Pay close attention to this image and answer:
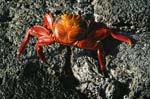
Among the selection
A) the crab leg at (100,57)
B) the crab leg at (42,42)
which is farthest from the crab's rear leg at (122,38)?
the crab leg at (42,42)

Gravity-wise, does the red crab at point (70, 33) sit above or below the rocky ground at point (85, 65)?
above

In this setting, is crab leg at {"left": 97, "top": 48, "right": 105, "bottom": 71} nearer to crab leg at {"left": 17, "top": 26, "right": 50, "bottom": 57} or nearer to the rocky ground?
the rocky ground

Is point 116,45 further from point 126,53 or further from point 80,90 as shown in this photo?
point 80,90

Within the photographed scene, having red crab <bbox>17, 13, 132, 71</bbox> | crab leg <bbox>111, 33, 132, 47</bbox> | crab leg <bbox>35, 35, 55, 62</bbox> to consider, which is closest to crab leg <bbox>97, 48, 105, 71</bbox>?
Answer: red crab <bbox>17, 13, 132, 71</bbox>

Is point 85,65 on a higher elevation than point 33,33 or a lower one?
lower

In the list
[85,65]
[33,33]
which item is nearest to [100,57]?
[85,65]

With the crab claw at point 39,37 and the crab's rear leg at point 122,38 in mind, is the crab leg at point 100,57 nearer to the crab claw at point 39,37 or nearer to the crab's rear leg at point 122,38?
the crab's rear leg at point 122,38

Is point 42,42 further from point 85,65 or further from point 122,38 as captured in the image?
point 122,38
